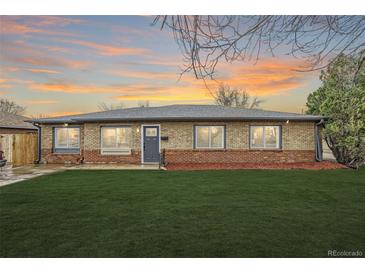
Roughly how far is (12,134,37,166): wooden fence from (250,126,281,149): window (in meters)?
13.2

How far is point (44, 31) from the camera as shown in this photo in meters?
10.9

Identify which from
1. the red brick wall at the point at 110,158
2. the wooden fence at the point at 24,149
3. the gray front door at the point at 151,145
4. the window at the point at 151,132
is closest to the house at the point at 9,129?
the wooden fence at the point at 24,149

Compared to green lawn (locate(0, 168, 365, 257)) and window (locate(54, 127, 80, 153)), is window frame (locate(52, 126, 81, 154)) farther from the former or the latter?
green lawn (locate(0, 168, 365, 257))

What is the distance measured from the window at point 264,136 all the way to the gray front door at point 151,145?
5556mm

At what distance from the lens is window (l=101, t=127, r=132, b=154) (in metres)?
16.9

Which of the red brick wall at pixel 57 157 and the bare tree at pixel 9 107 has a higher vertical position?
the bare tree at pixel 9 107

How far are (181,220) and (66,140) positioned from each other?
46.9 ft

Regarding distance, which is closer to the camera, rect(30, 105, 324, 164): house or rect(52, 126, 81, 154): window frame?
rect(30, 105, 324, 164): house

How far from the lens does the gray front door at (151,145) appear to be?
16703 millimetres

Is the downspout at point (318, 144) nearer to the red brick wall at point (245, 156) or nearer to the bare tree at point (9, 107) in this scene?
the red brick wall at point (245, 156)

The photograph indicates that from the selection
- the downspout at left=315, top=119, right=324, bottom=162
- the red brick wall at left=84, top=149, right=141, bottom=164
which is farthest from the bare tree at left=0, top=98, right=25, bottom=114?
the downspout at left=315, top=119, right=324, bottom=162

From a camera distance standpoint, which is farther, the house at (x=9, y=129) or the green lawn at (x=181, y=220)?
the house at (x=9, y=129)

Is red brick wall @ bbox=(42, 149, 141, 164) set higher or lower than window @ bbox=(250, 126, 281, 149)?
lower

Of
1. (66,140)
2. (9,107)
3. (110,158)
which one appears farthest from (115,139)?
(9,107)
